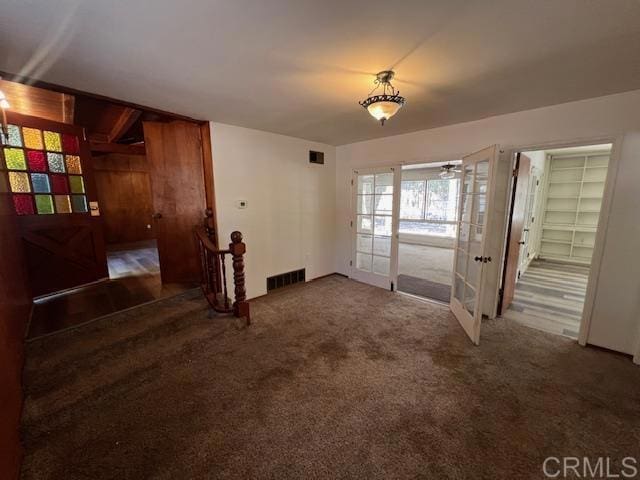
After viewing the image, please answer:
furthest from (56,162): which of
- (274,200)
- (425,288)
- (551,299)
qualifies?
(551,299)

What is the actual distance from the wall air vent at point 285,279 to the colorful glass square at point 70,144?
3276mm

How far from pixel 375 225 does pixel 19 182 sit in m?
4.82

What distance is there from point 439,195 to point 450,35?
722 cm

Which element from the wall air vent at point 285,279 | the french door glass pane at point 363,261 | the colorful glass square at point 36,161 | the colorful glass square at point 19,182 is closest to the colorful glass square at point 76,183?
the colorful glass square at point 36,161

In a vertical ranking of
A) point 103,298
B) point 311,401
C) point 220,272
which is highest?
point 220,272

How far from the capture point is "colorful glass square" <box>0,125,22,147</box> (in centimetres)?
287

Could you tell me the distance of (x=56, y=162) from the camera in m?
3.34

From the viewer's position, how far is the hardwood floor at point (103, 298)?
2.62 metres

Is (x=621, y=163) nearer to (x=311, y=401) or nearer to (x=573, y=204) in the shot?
(x=311, y=401)

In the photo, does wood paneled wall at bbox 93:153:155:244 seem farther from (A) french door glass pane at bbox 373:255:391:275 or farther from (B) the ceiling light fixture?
(B) the ceiling light fixture

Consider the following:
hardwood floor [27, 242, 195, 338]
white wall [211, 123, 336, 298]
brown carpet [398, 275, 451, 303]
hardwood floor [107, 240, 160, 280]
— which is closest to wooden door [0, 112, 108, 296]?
hardwood floor [27, 242, 195, 338]

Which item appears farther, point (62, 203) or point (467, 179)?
point (62, 203)

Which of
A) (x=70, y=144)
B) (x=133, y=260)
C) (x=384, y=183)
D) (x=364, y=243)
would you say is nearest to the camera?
(x=70, y=144)

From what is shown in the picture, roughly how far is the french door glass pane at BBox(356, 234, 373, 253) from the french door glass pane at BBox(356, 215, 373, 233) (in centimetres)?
11
